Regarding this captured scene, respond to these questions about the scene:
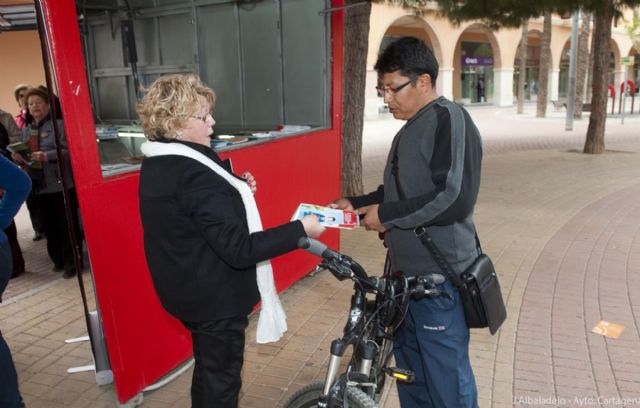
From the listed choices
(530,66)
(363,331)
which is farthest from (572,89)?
(530,66)

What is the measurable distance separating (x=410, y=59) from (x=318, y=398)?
136cm

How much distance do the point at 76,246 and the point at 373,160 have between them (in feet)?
33.0

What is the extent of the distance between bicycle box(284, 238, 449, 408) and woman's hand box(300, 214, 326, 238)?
0.27ft

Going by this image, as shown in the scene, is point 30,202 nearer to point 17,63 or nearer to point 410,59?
point 410,59

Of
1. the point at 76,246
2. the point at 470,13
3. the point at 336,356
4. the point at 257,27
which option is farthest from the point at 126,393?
the point at 470,13

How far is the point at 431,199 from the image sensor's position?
1997 millimetres

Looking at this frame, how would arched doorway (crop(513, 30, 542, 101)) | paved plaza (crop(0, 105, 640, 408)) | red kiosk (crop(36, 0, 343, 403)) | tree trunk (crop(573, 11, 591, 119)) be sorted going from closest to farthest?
red kiosk (crop(36, 0, 343, 403))
paved plaza (crop(0, 105, 640, 408))
tree trunk (crop(573, 11, 591, 119))
arched doorway (crop(513, 30, 542, 101))

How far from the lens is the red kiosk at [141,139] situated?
8.68 feet

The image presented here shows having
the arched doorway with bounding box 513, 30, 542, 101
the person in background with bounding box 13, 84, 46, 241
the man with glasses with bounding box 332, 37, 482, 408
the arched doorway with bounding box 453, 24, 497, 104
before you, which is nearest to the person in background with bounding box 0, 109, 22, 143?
the person in background with bounding box 13, 84, 46, 241

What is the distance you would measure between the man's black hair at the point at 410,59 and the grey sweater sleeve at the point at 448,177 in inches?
6.5

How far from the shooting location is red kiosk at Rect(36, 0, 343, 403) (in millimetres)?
2645

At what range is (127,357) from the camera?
9.82ft

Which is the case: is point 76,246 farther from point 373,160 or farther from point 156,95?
point 373,160

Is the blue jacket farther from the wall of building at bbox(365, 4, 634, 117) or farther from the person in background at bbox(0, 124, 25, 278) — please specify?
the wall of building at bbox(365, 4, 634, 117)
